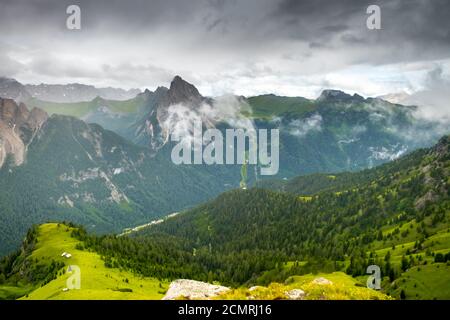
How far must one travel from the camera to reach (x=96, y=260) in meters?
199

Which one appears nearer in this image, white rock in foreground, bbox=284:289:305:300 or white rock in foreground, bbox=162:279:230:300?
white rock in foreground, bbox=284:289:305:300

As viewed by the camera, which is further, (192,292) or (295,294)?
(192,292)

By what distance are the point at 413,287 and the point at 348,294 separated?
134 meters

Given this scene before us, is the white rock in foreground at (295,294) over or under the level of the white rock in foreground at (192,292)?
over

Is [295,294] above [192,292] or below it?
above

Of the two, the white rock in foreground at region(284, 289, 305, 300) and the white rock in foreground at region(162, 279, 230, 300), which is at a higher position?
the white rock in foreground at region(284, 289, 305, 300)

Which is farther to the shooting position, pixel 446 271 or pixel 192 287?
pixel 446 271

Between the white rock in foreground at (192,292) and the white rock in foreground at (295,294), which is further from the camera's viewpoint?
the white rock in foreground at (192,292)
